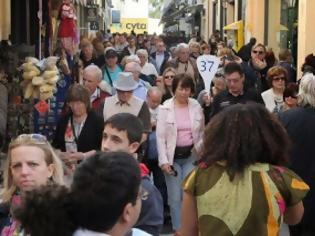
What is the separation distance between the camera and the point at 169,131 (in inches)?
324

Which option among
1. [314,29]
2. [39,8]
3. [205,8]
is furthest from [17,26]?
[205,8]

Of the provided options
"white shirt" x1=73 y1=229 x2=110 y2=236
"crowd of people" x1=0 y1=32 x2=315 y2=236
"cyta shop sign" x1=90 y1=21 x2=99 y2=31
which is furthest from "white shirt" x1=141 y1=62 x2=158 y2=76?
"cyta shop sign" x1=90 y1=21 x2=99 y2=31

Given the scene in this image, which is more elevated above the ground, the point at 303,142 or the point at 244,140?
the point at 244,140

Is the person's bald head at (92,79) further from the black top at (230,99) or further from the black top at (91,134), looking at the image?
the black top at (91,134)

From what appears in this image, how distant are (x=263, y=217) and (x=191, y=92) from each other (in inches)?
190

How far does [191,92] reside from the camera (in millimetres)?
A: 8539

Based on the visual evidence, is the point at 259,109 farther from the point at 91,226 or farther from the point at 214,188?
the point at 91,226

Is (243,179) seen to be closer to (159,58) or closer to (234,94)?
(234,94)

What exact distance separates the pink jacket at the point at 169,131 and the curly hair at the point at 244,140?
4.26m

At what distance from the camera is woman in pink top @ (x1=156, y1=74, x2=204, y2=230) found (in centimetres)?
824

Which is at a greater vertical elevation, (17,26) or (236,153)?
(17,26)

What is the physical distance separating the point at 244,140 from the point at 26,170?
1.07m

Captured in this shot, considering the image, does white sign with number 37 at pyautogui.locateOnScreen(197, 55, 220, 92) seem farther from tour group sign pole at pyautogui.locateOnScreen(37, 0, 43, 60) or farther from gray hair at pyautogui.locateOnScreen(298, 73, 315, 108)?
gray hair at pyautogui.locateOnScreen(298, 73, 315, 108)

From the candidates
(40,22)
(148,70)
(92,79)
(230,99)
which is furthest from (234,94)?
(148,70)
